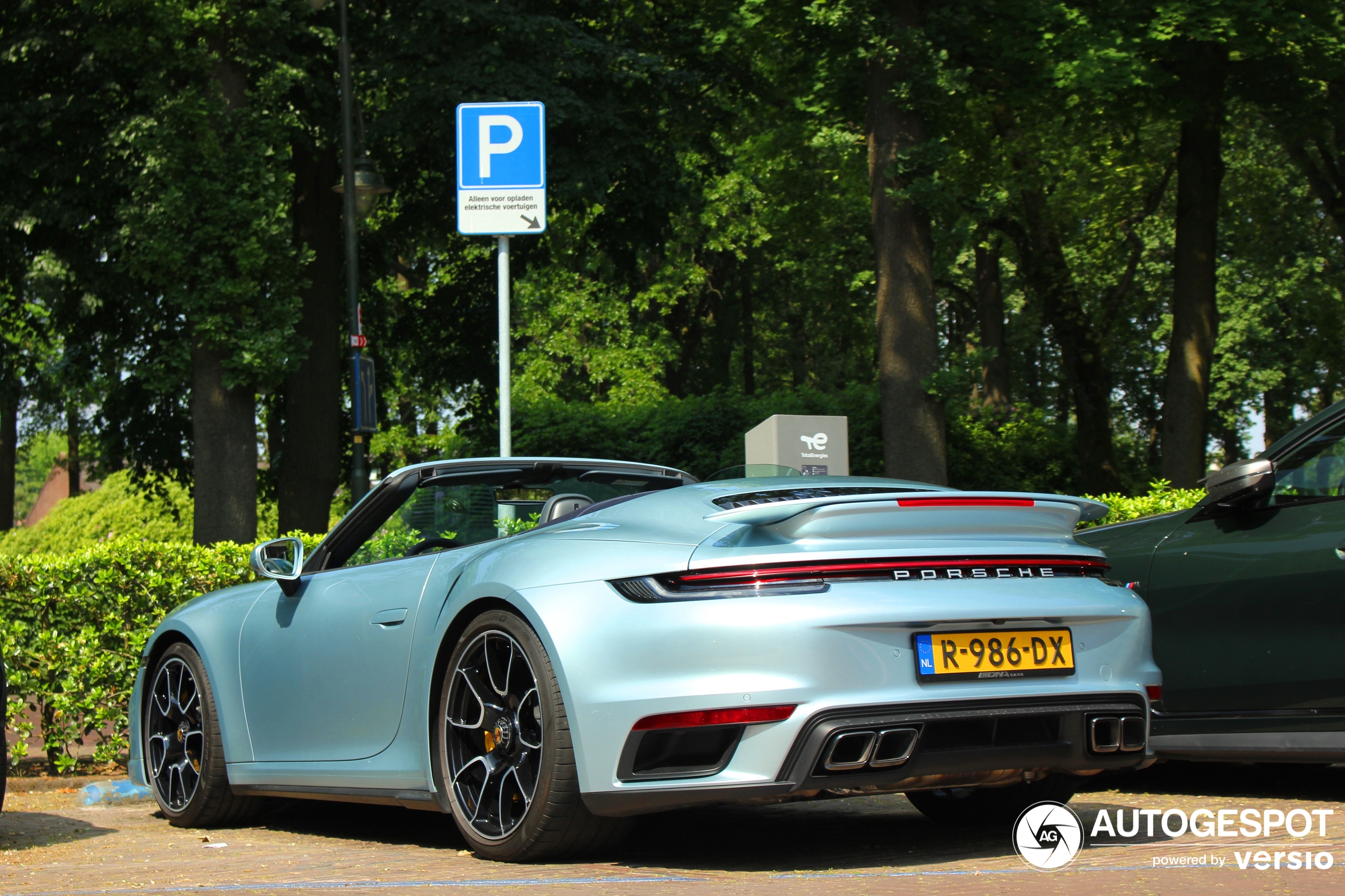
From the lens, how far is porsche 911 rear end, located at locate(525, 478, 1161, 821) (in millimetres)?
3910

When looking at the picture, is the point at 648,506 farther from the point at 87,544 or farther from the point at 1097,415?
the point at 1097,415

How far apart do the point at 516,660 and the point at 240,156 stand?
525 inches

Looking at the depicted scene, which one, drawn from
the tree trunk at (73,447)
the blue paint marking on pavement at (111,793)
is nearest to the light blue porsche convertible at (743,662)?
the blue paint marking on pavement at (111,793)

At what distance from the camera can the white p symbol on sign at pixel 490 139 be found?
7.89m

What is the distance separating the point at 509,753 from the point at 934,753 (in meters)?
1.29

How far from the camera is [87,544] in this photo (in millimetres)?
9023

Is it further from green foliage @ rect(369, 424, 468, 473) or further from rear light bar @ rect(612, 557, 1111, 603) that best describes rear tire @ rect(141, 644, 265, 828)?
green foliage @ rect(369, 424, 468, 473)

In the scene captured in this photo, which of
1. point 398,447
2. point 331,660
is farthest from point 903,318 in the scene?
point 398,447

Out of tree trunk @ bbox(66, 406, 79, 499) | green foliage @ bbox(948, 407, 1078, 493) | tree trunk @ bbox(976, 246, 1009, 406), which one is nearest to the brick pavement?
tree trunk @ bbox(66, 406, 79, 499)

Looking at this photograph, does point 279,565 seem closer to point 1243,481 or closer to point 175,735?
point 175,735

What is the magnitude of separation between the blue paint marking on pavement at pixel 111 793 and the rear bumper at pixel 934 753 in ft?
13.9

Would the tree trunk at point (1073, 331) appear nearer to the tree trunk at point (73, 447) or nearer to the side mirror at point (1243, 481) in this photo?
the tree trunk at point (73, 447)

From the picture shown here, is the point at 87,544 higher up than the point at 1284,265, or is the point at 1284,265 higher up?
the point at 1284,265

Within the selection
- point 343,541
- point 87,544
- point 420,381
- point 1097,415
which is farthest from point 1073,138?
point 343,541
